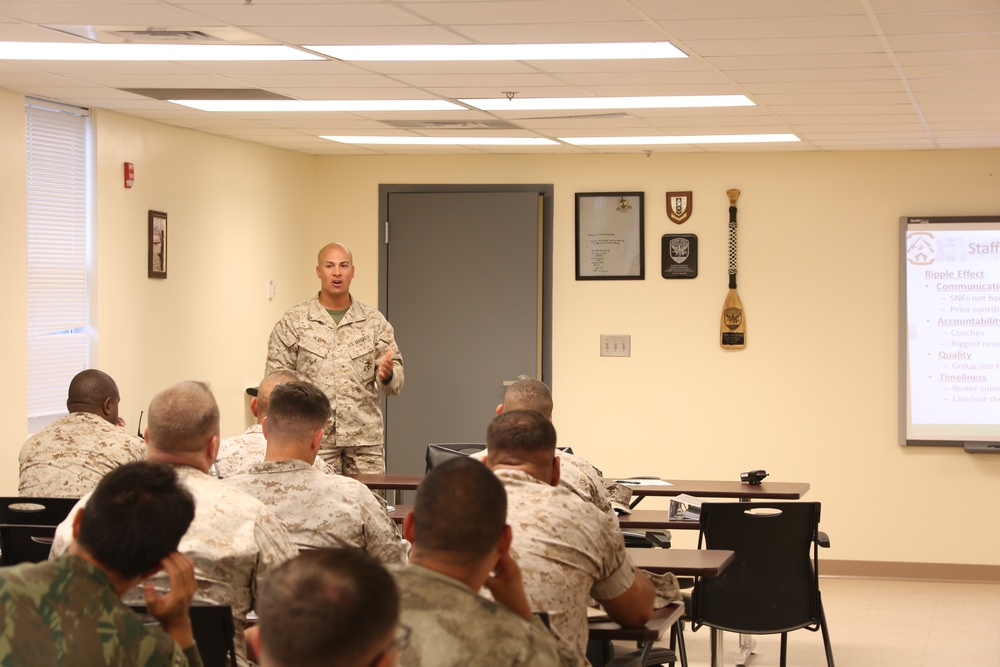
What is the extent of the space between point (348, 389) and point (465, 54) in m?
2.19

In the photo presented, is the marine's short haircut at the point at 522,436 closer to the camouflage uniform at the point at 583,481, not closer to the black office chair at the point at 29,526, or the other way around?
the camouflage uniform at the point at 583,481

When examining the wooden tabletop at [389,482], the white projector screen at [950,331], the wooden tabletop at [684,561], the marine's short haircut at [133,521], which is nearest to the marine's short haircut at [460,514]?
the marine's short haircut at [133,521]

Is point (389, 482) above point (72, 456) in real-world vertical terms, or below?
below

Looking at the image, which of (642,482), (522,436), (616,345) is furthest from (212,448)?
(616,345)

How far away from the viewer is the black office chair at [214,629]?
8.26 ft

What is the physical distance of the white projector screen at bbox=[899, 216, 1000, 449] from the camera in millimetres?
7945

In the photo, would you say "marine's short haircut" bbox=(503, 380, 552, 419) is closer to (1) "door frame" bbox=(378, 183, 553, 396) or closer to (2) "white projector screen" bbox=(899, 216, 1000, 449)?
(1) "door frame" bbox=(378, 183, 553, 396)

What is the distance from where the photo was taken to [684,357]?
27.4ft

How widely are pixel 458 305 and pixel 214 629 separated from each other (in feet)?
19.5

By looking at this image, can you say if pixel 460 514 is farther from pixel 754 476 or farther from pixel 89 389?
pixel 754 476

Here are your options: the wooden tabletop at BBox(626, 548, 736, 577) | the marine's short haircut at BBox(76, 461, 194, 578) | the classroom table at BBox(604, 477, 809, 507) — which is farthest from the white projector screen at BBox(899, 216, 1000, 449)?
the marine's short haircut at BBox(76, 461, 194, 578)

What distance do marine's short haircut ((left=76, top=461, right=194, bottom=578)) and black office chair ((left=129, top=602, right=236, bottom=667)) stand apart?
0.51 m

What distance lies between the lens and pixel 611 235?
838cm

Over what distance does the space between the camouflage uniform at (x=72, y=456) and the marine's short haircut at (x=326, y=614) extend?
130 inches
